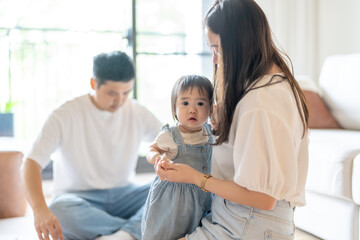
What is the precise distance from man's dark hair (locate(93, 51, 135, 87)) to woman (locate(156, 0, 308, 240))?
2.47 ft

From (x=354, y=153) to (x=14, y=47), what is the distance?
2.78 meters

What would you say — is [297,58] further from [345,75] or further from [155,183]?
[155,183]

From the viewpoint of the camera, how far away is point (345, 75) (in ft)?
9.48

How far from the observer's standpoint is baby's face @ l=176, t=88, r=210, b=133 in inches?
56.2

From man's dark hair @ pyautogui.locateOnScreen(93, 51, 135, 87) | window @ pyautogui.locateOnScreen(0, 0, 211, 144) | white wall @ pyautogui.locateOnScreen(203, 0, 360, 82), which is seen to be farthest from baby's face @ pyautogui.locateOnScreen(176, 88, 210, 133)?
white wall @ pyautogui.locateOnScreen(203, 0, 360, 82)

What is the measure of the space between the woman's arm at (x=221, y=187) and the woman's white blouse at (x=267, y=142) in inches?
Result: 1.2

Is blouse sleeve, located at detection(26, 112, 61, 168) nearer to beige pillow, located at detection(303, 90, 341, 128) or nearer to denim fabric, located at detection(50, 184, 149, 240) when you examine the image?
denim fabric, located at detection(50, 184, 149, 240)

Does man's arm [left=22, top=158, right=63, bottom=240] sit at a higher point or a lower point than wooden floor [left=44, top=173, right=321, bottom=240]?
higher

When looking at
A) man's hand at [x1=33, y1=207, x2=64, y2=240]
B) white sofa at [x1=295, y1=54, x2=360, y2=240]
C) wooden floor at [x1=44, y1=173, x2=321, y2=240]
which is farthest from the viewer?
wooden floor at [x1=44, y1=173, x2=321, y2=240]

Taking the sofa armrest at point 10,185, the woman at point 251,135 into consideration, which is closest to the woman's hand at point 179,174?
the woman at point 251,135

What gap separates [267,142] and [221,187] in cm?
20

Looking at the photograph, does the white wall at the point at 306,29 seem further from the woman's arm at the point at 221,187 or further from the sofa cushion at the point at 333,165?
the woman's arm at the point at 221,187

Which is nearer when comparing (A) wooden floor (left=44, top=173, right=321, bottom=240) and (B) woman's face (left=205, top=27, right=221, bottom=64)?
(B) woman's face (left=205, top=27, right=221, bottom=64)

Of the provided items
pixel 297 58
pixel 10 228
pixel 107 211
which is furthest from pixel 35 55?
pixel 297 58
